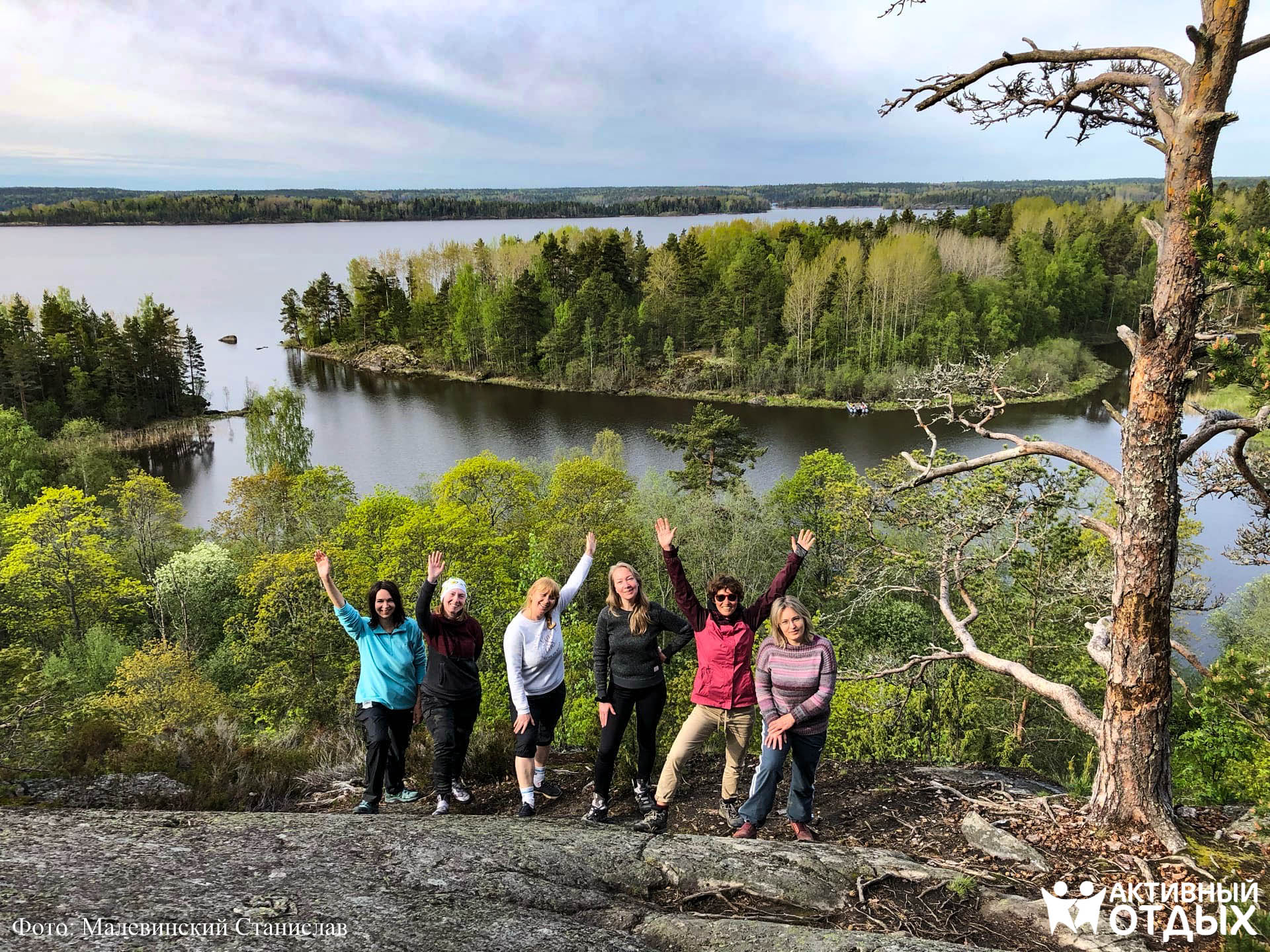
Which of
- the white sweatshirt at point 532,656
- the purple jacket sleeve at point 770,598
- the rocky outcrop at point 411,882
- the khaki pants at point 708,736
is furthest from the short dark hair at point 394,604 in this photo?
the purple jacket sleeve at point 770,598

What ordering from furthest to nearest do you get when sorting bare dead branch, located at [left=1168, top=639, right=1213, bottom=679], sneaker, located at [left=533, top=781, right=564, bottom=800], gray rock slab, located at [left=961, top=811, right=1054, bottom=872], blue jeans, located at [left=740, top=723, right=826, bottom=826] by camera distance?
sneaker, located at [left=533, top=781, right=564, bottom=800] → bare dead branch, located at [left=1168, top=639, right=1213, bottom=679] → blue jeans, located at [left=740, top=723, right=826, bottom=826] → gray rock slab, located at [left=961, top=811, right=1054, bottom=872]

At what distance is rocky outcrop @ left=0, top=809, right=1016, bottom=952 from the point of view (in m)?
3.11

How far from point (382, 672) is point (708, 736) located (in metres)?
2.03

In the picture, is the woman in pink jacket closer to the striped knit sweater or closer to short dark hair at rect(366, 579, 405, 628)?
the striped knit sweater

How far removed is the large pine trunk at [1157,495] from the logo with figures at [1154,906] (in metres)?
0.42

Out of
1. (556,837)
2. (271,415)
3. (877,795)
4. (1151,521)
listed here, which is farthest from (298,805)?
(271,415)

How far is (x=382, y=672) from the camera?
4.87 meters

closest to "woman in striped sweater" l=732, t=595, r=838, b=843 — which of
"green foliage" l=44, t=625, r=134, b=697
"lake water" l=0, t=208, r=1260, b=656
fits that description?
"green foliage" l=44, t=625, r=134, b=697

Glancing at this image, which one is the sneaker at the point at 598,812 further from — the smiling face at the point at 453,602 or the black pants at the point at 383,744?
the smiling face at the point at 453,602

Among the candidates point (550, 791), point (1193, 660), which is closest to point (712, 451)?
point (1193, 660)

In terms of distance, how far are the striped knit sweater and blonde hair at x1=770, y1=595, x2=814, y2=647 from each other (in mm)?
23

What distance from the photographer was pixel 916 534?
26.8 m

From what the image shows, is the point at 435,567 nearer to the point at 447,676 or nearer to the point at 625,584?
the point at 447,676

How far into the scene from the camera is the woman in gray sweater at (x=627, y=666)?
4680 mm
